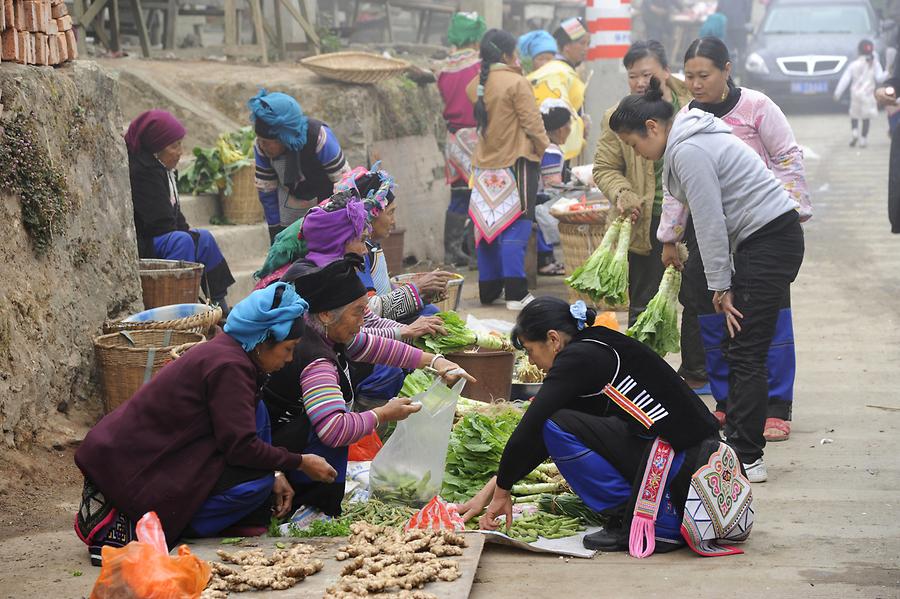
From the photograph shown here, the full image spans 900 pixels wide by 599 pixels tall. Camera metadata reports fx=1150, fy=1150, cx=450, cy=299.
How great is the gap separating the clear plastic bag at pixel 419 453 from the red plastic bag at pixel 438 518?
0.37 m

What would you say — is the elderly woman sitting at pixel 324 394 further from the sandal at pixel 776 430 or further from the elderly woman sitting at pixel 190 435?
the sandal at pixel 776 430

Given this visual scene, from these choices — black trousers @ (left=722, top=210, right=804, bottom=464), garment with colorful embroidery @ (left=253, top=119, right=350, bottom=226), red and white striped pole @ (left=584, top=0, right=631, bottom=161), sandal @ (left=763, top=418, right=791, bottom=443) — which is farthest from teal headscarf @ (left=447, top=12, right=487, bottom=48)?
black trousers @ (left=722, top=210, right=804, bottom=464)

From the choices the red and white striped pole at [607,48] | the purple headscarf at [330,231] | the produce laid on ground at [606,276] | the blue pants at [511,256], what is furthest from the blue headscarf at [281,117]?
the red and white striped pole at [607,48]

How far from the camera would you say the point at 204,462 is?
400 centimetres

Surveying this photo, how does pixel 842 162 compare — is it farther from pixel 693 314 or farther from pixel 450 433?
pixel 450 433

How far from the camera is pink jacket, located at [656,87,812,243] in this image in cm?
557

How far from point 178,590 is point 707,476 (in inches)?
73.7

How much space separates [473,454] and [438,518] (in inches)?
28.1

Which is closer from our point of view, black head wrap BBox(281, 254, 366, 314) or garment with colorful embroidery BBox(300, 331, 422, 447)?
garment with colorful embroidery BBox(300, 331, 422, 447)

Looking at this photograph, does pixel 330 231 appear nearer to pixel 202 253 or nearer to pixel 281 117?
pixel 281 117

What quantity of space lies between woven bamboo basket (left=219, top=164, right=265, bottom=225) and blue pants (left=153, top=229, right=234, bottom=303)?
1.54 metres

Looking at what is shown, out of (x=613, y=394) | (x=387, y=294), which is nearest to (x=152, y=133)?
(x=387, y=294)

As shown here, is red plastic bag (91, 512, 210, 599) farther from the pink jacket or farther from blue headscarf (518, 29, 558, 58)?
blue headscarf (518, 29, 558, 58)

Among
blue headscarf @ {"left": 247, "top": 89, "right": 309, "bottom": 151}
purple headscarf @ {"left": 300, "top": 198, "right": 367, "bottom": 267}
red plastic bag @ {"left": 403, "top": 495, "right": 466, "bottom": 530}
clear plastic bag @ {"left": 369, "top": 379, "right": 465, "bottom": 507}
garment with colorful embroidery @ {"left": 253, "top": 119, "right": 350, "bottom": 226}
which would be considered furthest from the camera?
garment with colorful embroidery @ {"left": 253, "top": 119, "right": 350, "bottom": 226}
